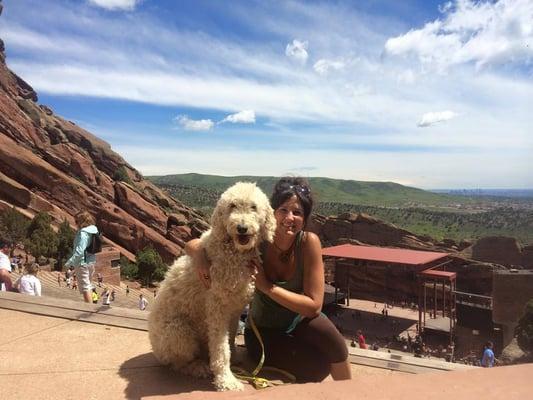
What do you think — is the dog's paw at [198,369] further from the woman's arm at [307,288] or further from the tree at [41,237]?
the tree at [41,237]

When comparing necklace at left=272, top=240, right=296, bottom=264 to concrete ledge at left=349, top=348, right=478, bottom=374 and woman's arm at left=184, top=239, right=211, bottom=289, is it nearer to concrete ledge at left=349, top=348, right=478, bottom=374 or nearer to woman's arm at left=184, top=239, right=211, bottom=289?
woman's arm at left=184, top=239, right=211, bottom=289

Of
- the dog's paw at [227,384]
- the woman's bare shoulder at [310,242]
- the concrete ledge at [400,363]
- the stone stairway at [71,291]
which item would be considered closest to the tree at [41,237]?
the stone stairway at [71,291]

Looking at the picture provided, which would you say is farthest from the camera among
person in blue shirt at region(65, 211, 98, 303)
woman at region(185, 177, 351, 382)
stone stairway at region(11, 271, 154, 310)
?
stone stairway at region(11, 271, 154, 310)

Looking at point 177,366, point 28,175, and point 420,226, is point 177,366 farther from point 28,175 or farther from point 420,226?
point 420,226

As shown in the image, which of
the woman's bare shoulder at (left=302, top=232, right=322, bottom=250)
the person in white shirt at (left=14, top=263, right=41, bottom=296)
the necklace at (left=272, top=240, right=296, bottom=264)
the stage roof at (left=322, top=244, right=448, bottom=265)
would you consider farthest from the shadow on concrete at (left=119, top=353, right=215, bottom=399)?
the stage roof at (left=322, top=244, right=448, bottom=265)

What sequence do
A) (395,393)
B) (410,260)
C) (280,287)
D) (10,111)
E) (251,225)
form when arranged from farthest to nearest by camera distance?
1. (10,111)
2. (410,260)
3. (280,287)
4. (251,225)
5. (395,393)

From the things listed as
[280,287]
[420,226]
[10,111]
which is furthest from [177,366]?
[420,226]

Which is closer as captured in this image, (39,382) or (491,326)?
(39,382)

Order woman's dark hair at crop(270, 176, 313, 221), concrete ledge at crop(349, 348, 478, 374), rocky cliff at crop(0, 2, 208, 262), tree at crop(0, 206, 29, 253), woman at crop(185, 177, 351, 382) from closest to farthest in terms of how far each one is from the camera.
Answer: woman at crop(185, 177, 351, 382), woman's dark hair at crop(270, 176, 313, 221), concrete ledge at crop(349, 348, 478, 374), tree at crop(0, 206, 29, 253), rocky cliff at crop(0, 2, 208, 262)

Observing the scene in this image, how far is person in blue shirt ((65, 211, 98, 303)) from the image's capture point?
24.8ft

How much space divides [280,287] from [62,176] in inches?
1852

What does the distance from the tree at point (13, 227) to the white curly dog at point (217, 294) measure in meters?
37.4

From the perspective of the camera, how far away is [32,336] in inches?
164

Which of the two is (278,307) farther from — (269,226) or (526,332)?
(526,332)
